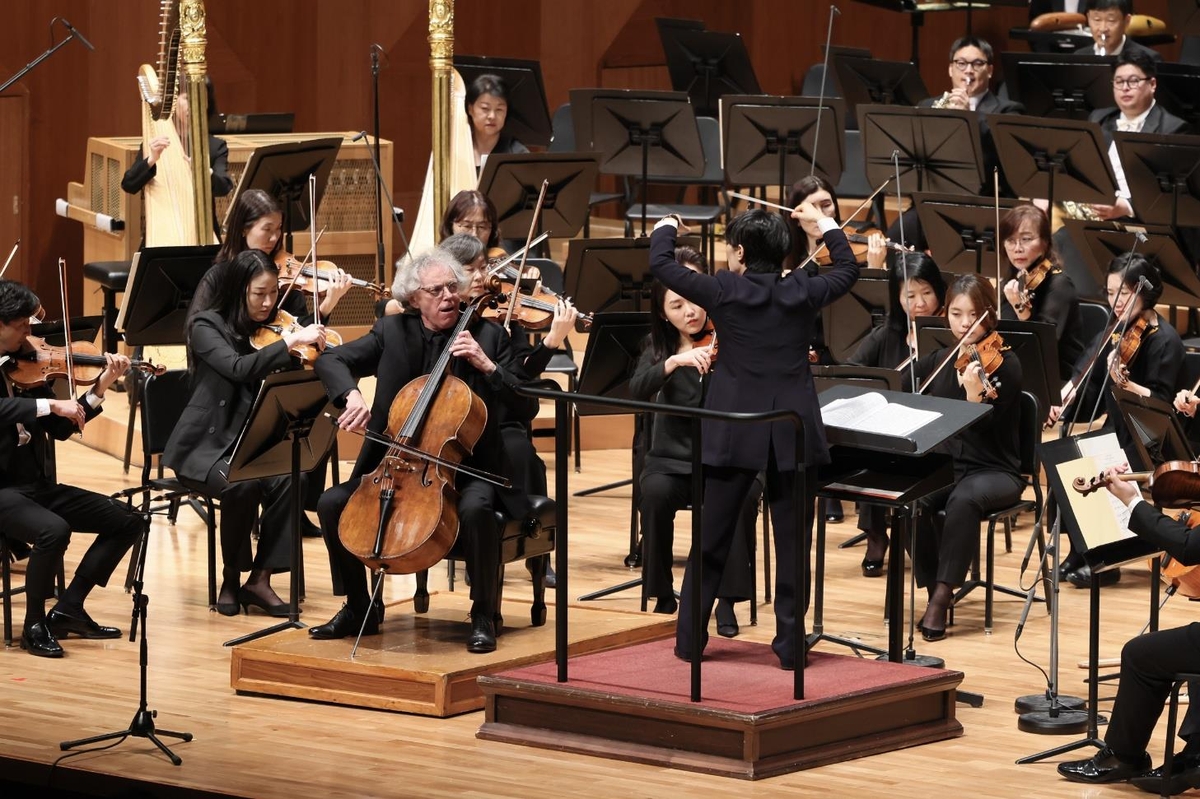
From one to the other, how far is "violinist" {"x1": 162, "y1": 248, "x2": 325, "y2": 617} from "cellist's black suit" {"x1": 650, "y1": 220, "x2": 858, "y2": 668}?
1411 millimetres

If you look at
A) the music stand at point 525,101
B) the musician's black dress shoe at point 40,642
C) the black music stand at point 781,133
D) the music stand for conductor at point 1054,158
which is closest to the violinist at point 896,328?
the music stand for conductor at point 1054,158

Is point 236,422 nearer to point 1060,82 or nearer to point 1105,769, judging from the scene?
point 1105,769

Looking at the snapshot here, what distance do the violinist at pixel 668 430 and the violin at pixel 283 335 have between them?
2.86 ft

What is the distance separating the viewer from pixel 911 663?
459 cm

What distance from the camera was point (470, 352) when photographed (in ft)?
15.1

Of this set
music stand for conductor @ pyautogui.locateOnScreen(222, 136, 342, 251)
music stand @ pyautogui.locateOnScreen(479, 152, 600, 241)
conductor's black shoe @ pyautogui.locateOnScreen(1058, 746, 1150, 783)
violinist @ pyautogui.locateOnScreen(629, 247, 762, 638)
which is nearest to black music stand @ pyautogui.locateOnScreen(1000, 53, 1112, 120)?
music stand @ pyautogui.locateOnScreen(479, 152, 600, 241)

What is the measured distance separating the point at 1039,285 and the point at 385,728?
281 cm

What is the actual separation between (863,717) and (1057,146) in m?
3.20

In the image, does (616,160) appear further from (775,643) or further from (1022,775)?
(1022,775)

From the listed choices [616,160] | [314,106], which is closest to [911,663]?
[616,160]

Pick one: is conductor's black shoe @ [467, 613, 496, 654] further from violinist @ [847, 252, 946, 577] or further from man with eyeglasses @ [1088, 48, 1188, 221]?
man with eyeglasses @ [1088, 48, 1188, 221]

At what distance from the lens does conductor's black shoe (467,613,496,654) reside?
458 cm

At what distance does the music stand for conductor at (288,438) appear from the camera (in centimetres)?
483

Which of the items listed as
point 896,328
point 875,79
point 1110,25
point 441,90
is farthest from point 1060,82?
point 441,90
